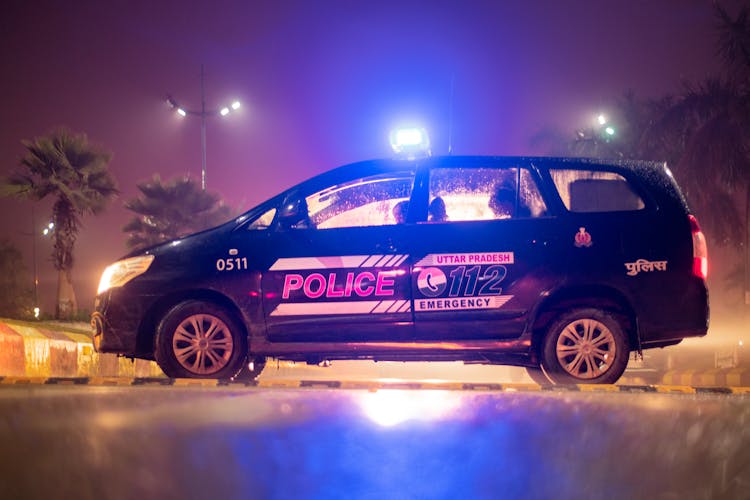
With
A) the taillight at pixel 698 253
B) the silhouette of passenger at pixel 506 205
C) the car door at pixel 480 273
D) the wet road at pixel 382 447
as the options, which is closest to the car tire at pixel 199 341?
the car door at pixel 480 273

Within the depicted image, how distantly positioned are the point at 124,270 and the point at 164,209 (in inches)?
1397

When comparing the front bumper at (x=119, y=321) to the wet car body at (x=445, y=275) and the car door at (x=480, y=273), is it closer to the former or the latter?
the wet car body at (x=445, y=275)

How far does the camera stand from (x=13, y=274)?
270 ft

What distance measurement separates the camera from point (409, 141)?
8.30m

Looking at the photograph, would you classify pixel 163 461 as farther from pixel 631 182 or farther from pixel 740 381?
pixel 740 381

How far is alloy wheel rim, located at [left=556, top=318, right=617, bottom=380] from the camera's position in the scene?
20.3 ft

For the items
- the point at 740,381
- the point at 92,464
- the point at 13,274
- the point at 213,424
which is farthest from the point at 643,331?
the point at 13,274

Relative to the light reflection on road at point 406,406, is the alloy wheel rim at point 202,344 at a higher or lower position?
higher

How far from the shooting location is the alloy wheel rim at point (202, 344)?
6.30 metres

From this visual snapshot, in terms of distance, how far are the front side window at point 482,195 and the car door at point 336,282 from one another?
348mm

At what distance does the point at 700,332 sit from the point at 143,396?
4.12 meters

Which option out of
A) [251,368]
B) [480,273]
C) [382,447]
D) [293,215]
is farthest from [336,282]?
[382,447]

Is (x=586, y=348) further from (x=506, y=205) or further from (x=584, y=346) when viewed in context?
(x=506, y=205)

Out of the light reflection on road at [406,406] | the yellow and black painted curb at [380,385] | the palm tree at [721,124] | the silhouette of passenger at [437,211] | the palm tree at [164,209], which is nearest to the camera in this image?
the light reflection on road at [406,406]
